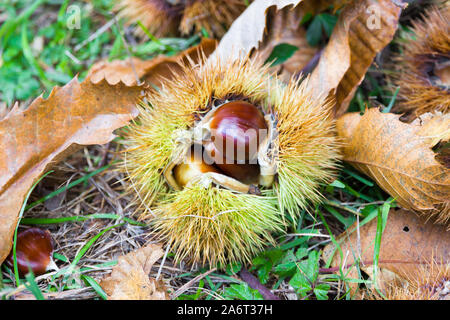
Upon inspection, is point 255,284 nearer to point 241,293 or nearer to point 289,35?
point 241,293

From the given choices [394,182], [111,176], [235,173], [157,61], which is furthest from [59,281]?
[394,182]

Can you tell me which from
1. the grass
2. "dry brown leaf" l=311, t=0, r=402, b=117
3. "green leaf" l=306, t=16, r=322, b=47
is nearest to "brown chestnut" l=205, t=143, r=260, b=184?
the grass

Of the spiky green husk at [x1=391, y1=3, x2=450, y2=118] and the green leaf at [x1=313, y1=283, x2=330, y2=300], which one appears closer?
the green leaf at [x1=313, y1=283, x2=330, y2=300]

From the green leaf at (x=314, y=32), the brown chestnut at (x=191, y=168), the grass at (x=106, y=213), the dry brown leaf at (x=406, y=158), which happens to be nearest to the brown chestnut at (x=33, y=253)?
the grass at (x=106, y=213)

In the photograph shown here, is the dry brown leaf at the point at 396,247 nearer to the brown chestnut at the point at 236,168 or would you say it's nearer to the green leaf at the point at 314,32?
the brown chestnut at the point at 236,168

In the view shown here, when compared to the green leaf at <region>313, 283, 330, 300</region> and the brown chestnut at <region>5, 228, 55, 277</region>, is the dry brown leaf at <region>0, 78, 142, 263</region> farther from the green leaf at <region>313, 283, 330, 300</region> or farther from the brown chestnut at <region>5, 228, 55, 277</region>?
the green leaf at <region>313, 283, 330, 300</region>

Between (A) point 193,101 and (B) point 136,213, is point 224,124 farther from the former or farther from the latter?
(B) point 136,213
